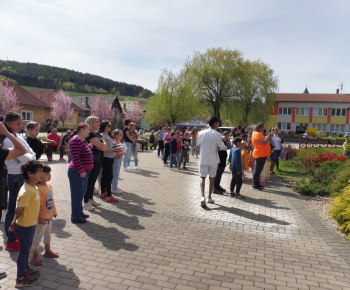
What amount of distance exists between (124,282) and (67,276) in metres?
0.69

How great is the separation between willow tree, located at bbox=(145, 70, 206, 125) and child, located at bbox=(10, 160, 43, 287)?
104 ft

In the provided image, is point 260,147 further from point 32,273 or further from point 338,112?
point 338,112

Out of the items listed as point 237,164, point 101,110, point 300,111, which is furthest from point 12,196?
point 300,111

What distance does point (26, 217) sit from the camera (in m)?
3.21

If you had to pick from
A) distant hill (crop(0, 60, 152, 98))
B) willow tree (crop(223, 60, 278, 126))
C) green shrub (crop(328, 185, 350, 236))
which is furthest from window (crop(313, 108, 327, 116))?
green shrub (crop(328, 185, 350, 236))

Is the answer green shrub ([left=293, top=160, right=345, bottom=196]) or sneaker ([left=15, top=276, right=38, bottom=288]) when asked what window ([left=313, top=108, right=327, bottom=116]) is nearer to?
green shrub ([left=293, top=160, right=345, bottom=196])

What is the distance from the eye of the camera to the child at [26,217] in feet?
10.5

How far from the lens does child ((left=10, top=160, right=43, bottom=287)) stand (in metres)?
3.20

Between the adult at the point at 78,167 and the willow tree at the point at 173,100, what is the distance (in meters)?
29.6

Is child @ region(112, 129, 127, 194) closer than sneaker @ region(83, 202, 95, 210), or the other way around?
sneaker @ region(83, 202, 95, 210)

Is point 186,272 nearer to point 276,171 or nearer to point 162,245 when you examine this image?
point 162,245

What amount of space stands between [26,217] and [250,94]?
38345 mm

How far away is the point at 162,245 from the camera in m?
4.52

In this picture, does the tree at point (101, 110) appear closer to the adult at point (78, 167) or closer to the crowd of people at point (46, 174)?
the crowd of people at point (46, 174)
